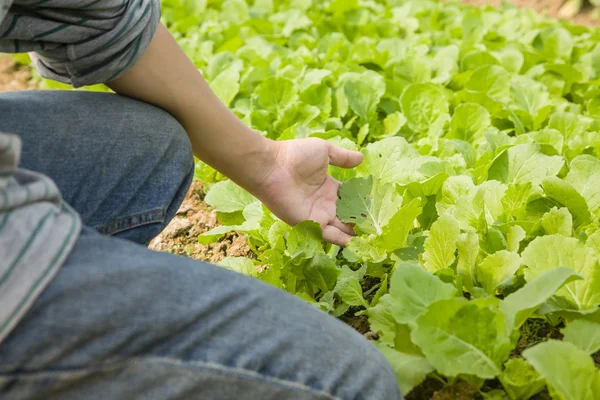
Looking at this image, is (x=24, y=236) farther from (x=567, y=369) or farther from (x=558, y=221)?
(x=558, y=221)

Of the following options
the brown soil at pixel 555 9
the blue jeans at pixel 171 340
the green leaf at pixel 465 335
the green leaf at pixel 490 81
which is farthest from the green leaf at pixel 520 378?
the brown soil at pixel 555 9

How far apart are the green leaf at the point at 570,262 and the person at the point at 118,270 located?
42 centimetres

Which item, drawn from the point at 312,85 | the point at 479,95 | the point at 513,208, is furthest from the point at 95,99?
the point at 479,95

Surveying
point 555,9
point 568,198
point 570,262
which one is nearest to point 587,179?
point 568,198

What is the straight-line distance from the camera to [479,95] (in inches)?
85.7

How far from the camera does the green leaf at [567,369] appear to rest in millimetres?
969

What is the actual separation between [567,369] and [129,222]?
0.82 meters

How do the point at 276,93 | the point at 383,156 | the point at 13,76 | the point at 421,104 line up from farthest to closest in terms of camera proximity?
the point at 13,76 → the point at 276,93 → the point at 421,104 → the point at 383,156

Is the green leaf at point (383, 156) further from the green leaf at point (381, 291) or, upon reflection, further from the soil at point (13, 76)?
the soil at point (13, 76)

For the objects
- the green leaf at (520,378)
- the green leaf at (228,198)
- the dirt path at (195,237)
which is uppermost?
the green leaf at (520,378)

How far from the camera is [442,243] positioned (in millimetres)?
1317

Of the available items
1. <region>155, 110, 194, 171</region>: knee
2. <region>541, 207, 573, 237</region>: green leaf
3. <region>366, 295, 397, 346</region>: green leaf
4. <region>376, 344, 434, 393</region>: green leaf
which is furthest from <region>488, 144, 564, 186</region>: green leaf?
<region>155, 110, 194, 171</region>: knee

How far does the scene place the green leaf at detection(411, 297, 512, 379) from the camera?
3.42ft

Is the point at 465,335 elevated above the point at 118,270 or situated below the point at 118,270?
below
